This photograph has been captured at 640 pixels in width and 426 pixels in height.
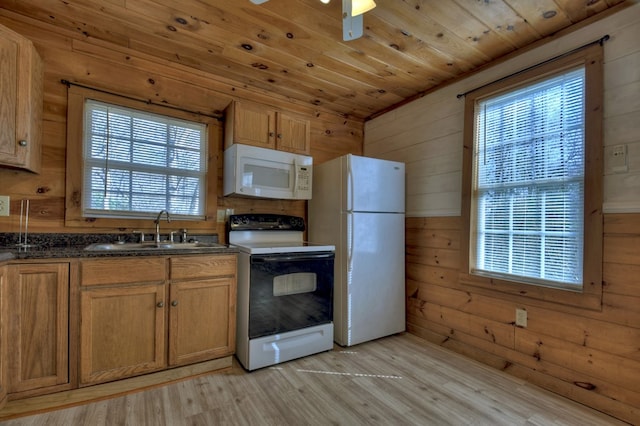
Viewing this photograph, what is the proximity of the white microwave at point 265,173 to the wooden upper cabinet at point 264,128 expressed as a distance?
0.08m

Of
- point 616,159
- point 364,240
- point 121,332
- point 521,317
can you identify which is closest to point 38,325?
point 121,332

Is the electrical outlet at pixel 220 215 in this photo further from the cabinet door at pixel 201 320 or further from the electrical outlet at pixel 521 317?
the electrical outlet at pixel 521 317

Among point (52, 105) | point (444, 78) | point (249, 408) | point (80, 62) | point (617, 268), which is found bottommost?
point (249, 408)

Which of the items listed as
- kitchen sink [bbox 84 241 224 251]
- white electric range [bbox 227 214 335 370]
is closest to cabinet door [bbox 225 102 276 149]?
white electric range [bbox 227 214 335 370]

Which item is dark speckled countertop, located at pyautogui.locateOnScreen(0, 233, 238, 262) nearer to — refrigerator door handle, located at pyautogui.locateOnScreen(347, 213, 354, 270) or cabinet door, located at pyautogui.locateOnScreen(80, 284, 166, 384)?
cabinet door, located at pyautogui.locateOnScreen(80, 284, 166, 384)

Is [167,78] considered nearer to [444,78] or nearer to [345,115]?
[345,115]

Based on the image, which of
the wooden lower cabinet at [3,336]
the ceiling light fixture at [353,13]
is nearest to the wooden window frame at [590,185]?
the ceiling light fixture at [353,13]

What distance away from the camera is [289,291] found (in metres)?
2.37

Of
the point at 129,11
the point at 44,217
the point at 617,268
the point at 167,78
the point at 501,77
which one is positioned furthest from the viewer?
the point at 167,78

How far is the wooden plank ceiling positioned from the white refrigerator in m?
0.83

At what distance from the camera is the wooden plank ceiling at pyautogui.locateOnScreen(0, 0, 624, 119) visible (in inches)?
72.0

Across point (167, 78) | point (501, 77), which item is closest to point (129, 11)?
point (167, 78)

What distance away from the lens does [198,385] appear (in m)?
1.98

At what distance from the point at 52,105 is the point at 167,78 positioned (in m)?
0.82
